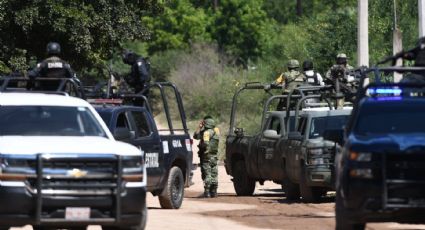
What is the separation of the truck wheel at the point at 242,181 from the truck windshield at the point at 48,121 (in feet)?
38.3

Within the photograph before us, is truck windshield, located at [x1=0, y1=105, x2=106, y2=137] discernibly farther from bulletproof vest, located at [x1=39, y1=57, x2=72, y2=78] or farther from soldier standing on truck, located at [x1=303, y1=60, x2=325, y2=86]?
soldier standing on truck, located at [x1=303, y1=60, x2=325, y2=86]

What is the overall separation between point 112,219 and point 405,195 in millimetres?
3278

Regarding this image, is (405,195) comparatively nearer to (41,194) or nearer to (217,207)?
A: (41,194)

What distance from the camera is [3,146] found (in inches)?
631

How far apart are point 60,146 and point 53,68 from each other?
6641 millimetres

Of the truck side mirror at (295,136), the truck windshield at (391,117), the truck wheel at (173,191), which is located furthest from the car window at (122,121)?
the truck windshield at (391,117)

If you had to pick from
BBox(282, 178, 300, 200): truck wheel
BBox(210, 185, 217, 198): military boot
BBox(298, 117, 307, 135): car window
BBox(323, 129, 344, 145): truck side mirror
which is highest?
BBox(323, 129, 344, 145): truck side mirror

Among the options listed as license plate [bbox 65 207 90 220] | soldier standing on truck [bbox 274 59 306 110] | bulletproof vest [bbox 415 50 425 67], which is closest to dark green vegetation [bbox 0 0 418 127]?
soldier standing on truck [bbox 274 59 306 110]

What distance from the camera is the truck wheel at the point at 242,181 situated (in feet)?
96.1

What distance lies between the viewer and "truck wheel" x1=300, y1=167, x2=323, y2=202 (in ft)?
82.3

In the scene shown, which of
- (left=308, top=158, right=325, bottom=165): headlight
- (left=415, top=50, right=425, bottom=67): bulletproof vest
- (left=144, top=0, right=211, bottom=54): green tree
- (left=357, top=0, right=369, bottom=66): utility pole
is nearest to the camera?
(left=415, top=50, right=425, bottom=67): bulletproof vest

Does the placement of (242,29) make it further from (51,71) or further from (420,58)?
(420,58)

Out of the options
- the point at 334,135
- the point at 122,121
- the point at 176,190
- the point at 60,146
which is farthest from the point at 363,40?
the point at 60,146

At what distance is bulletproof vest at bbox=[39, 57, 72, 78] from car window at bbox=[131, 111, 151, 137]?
127 cm
